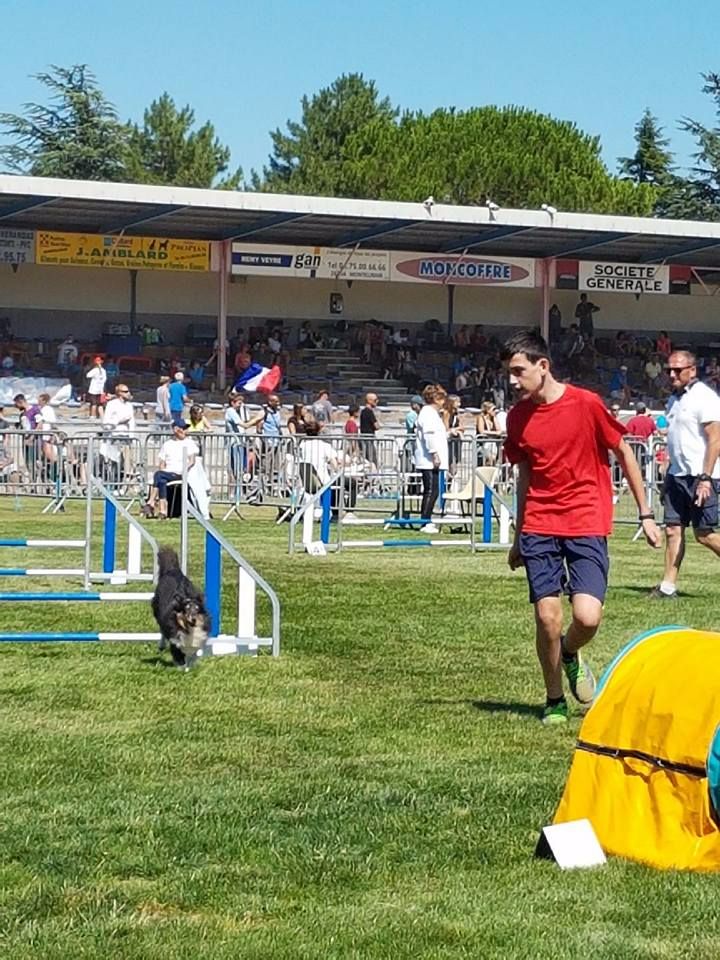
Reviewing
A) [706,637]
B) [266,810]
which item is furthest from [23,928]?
[706,637]

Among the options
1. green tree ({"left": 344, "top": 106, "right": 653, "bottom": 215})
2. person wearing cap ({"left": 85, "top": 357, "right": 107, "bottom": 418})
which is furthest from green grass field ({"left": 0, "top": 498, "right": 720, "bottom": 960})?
green tree ({"left": 344, "top": 106, "right": 653, "bottom": 215})

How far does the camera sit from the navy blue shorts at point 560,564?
7531 millimetres

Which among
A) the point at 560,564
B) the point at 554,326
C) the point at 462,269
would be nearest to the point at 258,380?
the point at 462,269

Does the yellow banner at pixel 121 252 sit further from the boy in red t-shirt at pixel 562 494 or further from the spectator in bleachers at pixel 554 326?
the boy in red t-shirt at pixel 562 494

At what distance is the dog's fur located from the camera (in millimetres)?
9312

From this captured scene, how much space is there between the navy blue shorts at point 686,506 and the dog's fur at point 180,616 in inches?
182

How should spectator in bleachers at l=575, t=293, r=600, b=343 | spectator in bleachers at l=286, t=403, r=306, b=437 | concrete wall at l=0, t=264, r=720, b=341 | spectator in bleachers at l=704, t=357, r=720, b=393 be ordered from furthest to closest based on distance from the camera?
1. spectator in bleachers at l=575, t=293, r=600, b=343
2. spectator in bleachers at l=704, t=357, r=720, b=393
3. concrete wall at l=0, t=264, r=720, b=341
4. spectator in bleachers at l=286, t=403, r=306, b=437

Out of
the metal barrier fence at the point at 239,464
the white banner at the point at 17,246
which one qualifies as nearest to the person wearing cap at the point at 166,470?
the metal barrier fence at the point at 239,464

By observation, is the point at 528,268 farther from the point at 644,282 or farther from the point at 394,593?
the point at 394,593

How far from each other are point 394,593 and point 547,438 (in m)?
6.60

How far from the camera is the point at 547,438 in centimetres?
752

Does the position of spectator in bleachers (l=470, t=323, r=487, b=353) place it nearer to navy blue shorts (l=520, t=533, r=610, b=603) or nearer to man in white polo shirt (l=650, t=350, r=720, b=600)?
man in white polo shirt (l=650, t=350, r=720, b=600)

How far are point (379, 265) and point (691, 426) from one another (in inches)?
1132

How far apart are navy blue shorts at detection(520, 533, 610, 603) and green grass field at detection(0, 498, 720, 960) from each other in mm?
675
